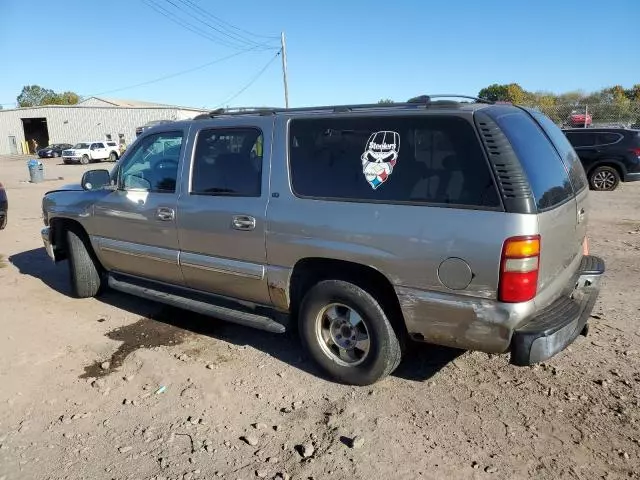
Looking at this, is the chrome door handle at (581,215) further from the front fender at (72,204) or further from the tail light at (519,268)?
the front fender at (72,204)

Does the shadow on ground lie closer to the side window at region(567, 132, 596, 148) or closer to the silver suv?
the silver suv

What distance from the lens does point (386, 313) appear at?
11.3ft

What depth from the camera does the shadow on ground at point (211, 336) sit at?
3.95 meters

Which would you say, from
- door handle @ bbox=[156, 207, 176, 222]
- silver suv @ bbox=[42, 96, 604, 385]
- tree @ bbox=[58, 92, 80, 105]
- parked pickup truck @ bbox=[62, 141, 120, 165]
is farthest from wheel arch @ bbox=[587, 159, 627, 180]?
tree @ bbox=[58, 92, 80, 105]

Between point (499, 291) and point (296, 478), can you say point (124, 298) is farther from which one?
point (499, 291)

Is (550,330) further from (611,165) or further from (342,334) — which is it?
(611,165)

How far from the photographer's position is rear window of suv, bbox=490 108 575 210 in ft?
9.78

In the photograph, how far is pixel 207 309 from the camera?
4312 mm

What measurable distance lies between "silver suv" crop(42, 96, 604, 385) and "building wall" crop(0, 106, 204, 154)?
5169 centimetres

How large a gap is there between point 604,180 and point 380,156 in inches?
487

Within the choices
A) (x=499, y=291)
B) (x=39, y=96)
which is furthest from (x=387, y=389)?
(x=39, y=96)

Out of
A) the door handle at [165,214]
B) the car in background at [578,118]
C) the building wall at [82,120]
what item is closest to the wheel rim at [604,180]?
the car in background at [578,118]

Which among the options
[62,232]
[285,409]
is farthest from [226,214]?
[62,232]

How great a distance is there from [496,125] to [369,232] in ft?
3.21
